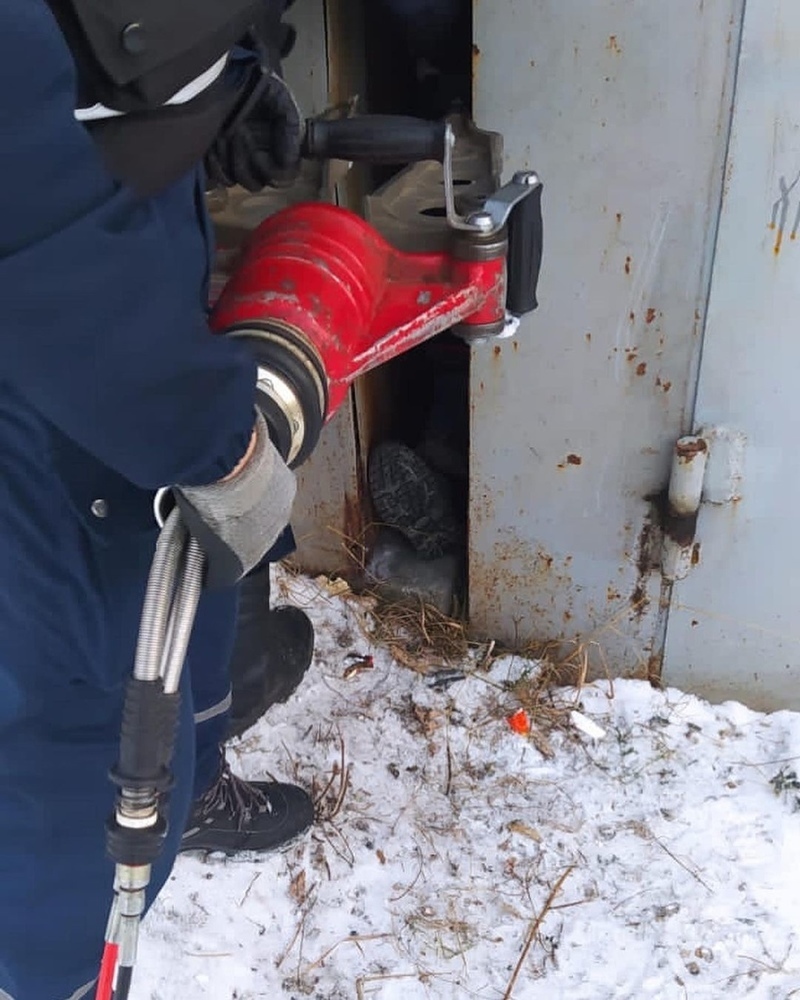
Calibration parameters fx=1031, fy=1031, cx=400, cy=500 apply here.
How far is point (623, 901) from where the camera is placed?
1.47 metres

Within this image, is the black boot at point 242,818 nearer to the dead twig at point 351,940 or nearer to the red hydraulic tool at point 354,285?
the dead twig at point 351,940

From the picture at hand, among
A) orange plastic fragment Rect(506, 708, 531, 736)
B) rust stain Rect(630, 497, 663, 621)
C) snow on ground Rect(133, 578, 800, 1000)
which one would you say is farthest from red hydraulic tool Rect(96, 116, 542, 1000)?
orange plastic fragment Rect(506, 708, 531, 736)

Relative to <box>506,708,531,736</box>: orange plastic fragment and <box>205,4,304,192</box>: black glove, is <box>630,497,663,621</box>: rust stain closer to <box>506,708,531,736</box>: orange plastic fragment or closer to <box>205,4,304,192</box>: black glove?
<box>506,708,531,736</box>: orange plastic fragment

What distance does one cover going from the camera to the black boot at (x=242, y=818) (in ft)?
4.96

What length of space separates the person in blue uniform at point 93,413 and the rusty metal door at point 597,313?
462mm

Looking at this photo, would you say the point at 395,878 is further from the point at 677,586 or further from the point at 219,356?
the point at 219,356

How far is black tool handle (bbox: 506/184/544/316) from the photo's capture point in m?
1.05

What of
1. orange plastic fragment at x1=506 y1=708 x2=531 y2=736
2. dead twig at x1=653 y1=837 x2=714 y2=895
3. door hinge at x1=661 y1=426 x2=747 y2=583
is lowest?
dead twig at x1=653 y1=837 x2=714 y2=895

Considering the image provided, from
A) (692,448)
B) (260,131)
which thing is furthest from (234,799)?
(260,131)

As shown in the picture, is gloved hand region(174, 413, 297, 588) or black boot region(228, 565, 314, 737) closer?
gloved hand region(174, 413, 297, 588)

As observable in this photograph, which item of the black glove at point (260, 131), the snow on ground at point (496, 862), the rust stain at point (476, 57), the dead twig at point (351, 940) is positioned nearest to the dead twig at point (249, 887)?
the snow on ground at point (496, 862)

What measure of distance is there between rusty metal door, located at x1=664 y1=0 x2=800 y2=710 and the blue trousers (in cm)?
85

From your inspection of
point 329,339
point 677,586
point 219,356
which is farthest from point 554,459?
point 219,356

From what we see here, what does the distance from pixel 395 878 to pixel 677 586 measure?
0.62 metres
